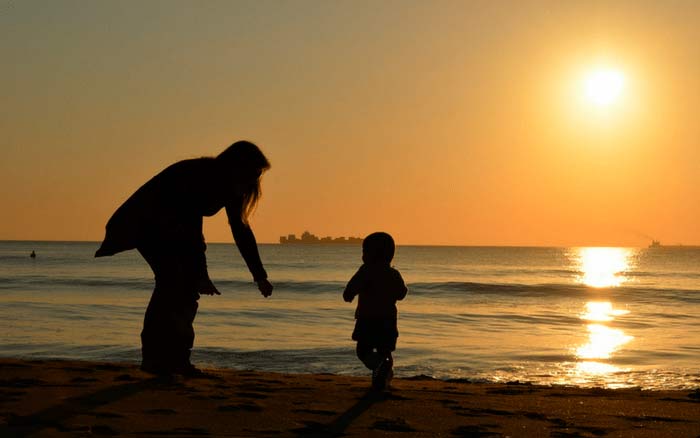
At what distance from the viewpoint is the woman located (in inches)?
233

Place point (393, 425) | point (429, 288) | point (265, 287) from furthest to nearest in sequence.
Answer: point (429, 288) < point (265, 287) < point (393, 425)

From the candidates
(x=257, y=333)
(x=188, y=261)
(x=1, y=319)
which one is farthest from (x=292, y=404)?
(x=1, y=319)

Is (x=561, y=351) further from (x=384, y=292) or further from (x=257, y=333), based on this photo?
(x=384, y=292)

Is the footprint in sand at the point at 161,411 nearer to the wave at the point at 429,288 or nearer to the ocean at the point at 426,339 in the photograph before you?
the ocean at the point at 426,339

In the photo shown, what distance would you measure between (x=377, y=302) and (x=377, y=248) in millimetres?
386

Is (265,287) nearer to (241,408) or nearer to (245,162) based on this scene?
(245,162)

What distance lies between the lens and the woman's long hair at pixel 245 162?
236 inches

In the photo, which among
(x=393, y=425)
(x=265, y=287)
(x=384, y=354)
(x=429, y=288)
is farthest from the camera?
(x=429, y=288)

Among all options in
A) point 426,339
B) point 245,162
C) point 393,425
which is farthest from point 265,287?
point 426,339

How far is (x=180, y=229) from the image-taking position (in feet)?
19.6

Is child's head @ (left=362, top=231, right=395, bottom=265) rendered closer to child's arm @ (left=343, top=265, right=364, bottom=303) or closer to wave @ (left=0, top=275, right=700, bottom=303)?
child's arm @ (left=343, top=265, right=364, bottom=303)

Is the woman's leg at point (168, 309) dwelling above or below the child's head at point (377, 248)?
below

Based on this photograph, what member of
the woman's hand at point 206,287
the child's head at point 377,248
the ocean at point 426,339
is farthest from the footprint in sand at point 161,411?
the ocean at point 426,339

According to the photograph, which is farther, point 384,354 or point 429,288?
point 429,288
